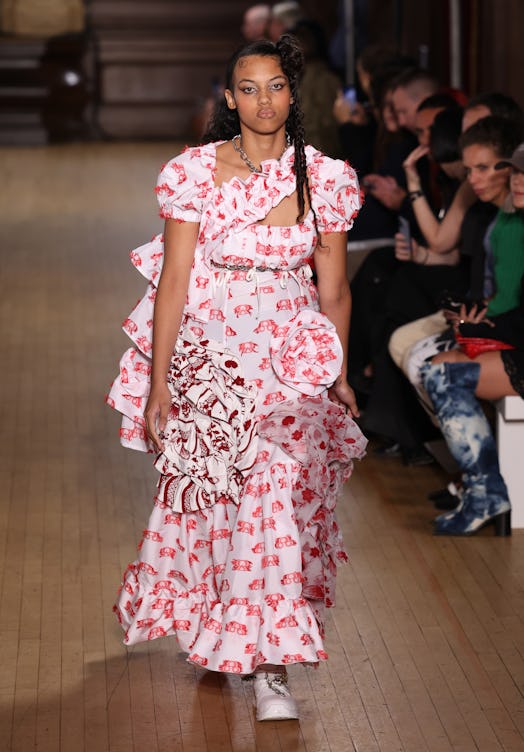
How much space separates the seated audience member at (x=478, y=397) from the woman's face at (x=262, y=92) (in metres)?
1.37

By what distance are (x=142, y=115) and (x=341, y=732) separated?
1544cm

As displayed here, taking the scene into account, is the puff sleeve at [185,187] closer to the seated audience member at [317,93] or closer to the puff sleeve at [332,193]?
the puff sleeve at [332,193]

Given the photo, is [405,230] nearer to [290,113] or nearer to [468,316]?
[468,316]

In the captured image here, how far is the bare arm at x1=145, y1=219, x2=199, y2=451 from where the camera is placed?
11.0ft

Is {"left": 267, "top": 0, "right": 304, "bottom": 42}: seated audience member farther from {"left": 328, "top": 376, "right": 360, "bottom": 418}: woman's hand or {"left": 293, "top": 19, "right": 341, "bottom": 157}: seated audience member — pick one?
{"left": 328, "top": 376, "right": 360, "bottom": 418}: woman's hand

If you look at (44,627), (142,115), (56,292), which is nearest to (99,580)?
(44,627)

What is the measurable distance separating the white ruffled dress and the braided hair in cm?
3

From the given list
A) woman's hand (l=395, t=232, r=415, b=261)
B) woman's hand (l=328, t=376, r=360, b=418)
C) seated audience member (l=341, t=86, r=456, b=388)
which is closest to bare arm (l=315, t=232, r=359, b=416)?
woman's hand (l=328, t=376, r=360, b=418)

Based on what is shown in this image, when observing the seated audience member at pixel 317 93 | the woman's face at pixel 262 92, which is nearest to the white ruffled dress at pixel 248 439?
the woman's face at pixel 262 92

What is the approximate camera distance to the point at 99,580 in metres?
4.25

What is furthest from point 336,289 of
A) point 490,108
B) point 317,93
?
point 317,93

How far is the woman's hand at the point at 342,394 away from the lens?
3557mm

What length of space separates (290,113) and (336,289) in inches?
16.9

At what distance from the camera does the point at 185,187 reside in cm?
334
